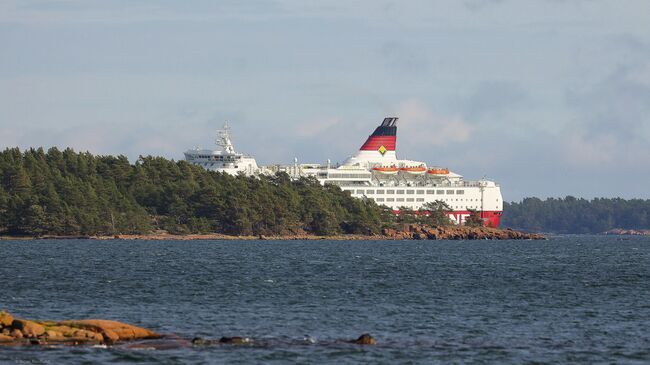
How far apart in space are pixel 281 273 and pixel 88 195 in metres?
71.9

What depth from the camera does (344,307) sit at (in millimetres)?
52750

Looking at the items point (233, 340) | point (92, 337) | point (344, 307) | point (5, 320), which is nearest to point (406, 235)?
point (344, 307)

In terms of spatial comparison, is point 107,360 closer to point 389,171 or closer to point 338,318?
point 338,318

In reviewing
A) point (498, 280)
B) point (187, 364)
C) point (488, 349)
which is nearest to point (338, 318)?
point (488, 349)

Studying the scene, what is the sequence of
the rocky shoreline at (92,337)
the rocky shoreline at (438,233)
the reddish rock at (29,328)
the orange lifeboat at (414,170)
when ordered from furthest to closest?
the orange lifeboat at (414,170), the rocky shoreline at (438,233), the reddish rock at (29,328), the rocky shoreline at (92,337)

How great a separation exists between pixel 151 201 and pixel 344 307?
105960 millimetres

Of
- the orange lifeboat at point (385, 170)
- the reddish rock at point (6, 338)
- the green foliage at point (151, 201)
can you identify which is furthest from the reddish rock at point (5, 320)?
the orange lifeboat at point (385, 170)

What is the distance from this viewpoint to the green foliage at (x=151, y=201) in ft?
456

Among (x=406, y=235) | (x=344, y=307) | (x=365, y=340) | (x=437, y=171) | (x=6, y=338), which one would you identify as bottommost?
(x=365, y=340)

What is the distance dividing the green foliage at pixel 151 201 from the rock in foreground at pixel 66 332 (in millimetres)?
97318

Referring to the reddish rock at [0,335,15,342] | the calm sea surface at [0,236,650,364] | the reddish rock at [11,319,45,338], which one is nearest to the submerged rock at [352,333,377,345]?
the calm sea surface at [0,236,650,364]

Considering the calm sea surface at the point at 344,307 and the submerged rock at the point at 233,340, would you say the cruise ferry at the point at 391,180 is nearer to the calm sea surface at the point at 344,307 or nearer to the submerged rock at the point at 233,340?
the calm sea surface at the point at 344,307

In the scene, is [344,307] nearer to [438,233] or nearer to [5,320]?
[5,320]

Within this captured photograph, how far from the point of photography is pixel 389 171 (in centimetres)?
19438
